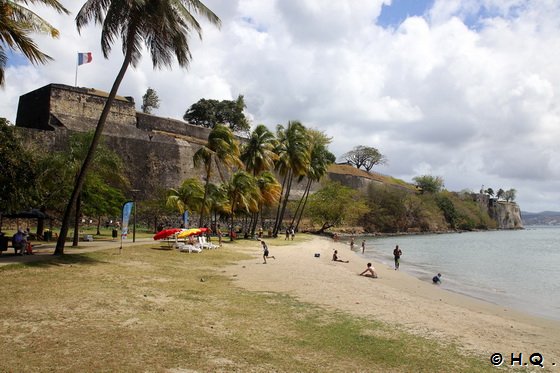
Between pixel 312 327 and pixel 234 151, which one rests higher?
pixel 234 151

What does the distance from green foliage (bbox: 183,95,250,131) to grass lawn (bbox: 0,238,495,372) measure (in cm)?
5716

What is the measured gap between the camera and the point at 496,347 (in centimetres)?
772

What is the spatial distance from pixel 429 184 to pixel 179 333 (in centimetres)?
9781

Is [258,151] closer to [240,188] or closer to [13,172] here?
[240,188]

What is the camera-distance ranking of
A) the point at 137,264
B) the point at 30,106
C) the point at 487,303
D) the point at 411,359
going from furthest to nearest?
the point at 30,106 → the point at 137,264 → the point at 487,303 → the point at 411,359

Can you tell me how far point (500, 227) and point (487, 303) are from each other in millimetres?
115335

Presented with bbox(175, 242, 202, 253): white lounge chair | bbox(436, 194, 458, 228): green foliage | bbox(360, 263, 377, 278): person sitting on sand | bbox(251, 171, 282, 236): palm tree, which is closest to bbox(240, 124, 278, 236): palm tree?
bbox(251, 171, 282, 236): palm tree

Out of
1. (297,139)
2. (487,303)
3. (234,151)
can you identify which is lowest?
(487,303)

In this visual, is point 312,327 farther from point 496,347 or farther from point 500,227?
point 500,227

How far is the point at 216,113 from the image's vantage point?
6738cm

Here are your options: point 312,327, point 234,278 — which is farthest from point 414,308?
point 234,278

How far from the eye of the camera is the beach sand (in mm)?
8156

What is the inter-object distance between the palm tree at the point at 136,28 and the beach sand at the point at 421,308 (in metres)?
6.23

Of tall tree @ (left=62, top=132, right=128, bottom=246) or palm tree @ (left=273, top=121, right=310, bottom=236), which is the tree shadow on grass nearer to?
tall tree @ (left=62, top=132, right=128, bottom=246)
